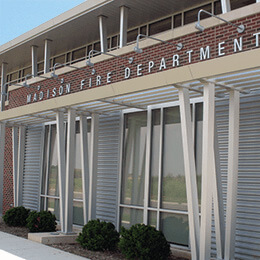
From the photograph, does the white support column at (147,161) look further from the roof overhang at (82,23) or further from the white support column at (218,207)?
the roof overhang at (82,23)

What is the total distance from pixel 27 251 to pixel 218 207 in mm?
A: 4664

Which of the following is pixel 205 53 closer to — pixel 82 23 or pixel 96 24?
pixel 96 24

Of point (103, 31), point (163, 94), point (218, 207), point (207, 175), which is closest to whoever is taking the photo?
point (207, 175)

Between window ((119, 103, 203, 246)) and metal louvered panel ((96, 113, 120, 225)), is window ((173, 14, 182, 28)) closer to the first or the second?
window ((119, 103, 203, 246))

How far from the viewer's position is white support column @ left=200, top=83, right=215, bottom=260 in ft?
26.6

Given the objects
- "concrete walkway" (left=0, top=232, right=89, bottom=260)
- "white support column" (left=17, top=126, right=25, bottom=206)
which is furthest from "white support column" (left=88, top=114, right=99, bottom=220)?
"white support column" (left=17, top=126, right=25, bottom=206)

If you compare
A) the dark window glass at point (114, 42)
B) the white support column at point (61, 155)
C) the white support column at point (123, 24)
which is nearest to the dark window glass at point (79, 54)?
the dark window glass at point (114, 42)

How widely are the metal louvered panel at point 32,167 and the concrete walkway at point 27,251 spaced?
4.96 m

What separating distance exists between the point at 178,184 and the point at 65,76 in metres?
5.78

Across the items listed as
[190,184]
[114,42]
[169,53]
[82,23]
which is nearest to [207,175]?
[190,184]

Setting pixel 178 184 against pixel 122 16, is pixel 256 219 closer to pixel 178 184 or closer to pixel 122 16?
pixel 178 184

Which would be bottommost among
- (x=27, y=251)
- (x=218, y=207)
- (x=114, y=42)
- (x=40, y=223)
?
(x=27, y=251)

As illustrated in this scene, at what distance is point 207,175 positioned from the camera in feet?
26.7

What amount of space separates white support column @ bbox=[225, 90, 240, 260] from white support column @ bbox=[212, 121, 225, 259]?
0.61 feet
